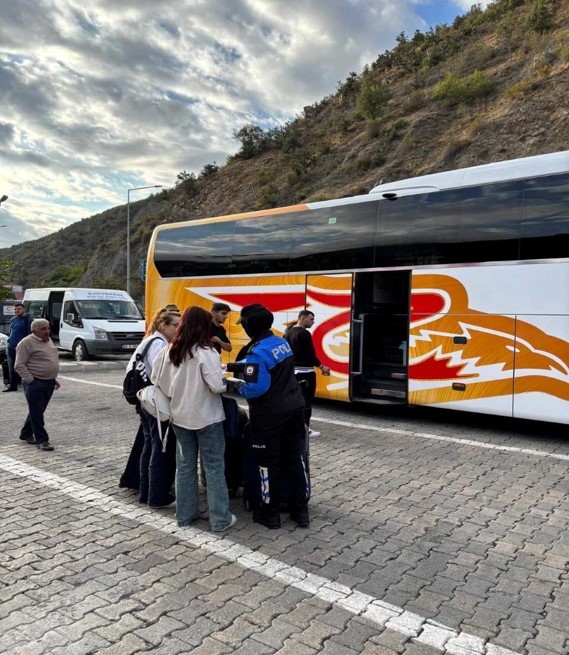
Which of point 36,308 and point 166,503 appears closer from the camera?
point 166,503

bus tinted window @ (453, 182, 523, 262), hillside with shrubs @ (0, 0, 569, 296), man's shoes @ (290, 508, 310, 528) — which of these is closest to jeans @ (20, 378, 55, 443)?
man's shoes @ (290, 508, 310, 528)

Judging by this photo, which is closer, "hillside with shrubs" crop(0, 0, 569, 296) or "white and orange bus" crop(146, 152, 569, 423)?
"white and orange bus" crop(146, 152, 569, 423)

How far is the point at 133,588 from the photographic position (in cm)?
354

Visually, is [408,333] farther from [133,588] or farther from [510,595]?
[133,588]

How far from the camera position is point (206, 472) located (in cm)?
450

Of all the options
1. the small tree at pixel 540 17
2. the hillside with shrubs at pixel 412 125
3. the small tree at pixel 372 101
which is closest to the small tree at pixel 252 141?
the hillside with shrubs at pixel 412 125

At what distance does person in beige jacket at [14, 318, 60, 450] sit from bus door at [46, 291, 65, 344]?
13086 mm

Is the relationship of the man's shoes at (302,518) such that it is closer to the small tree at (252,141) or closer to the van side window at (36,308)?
the van side window at (36,308)

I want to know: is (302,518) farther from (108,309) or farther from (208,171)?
(208,171)

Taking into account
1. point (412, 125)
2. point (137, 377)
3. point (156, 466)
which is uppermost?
point (412, 125)

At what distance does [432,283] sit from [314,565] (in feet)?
18.6

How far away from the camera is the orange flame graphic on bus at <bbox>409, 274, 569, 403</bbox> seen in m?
7.59

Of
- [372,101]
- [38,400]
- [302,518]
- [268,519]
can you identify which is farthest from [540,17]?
[268,519]

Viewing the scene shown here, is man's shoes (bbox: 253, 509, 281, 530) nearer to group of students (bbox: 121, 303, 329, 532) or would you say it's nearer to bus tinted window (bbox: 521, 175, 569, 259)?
group of students (bbox: 121, 303, 329, 532)
